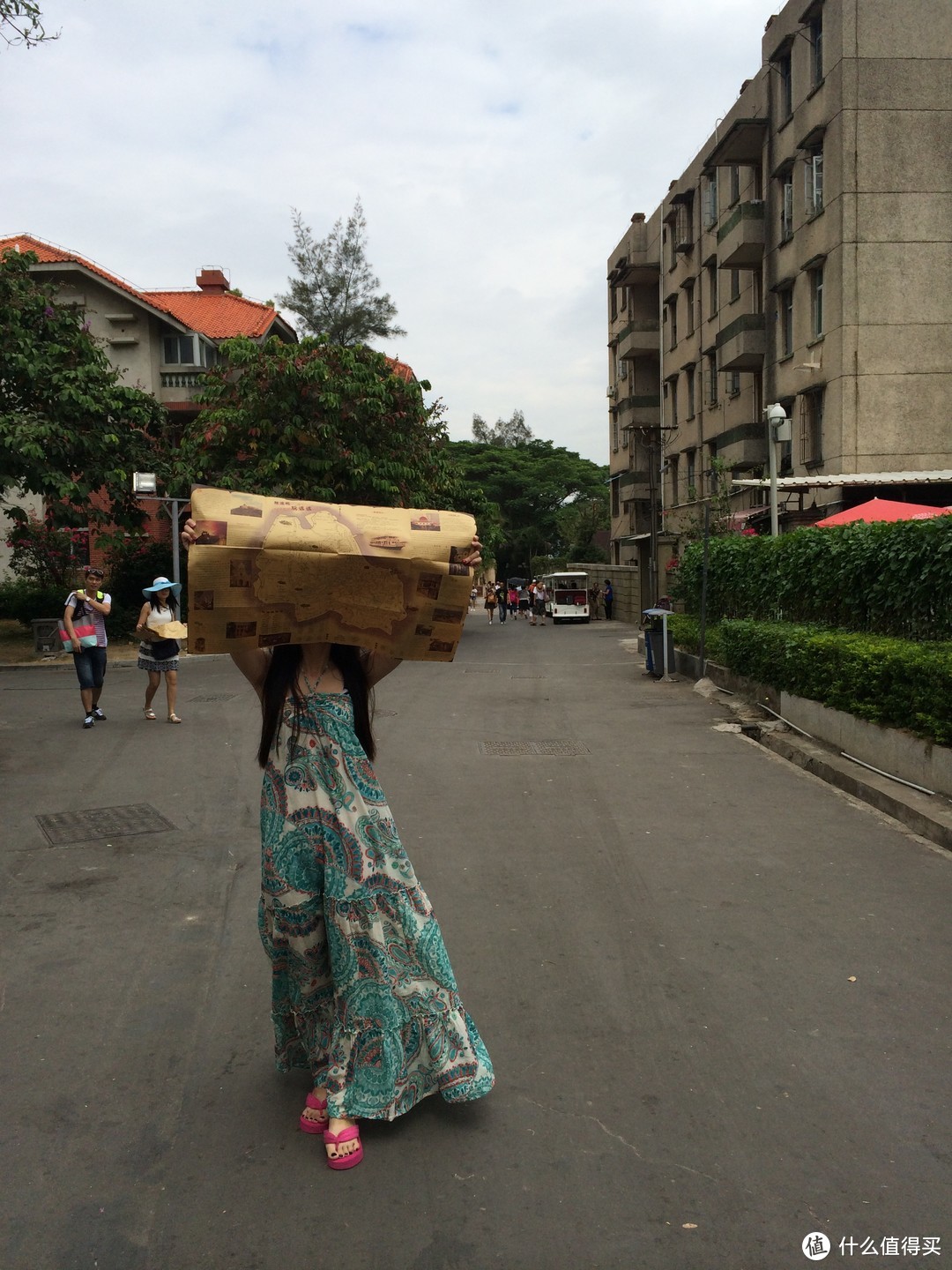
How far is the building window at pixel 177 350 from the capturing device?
3491cm

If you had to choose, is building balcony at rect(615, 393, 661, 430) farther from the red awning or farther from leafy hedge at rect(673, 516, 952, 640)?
leafy hedge at rect(673, 516, 952, 640)

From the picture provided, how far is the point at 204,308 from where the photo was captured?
41031 mm

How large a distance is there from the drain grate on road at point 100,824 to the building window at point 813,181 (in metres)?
24.9

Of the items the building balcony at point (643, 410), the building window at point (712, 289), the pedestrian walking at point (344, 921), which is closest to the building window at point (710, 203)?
the building window at point (712, 289)

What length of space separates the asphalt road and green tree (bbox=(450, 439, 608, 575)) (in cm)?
6273

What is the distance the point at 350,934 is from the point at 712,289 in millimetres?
36439

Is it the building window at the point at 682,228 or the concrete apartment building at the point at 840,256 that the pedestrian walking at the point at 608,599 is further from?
the building window at the point at 682,228

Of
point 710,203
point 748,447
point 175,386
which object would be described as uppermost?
point 710,203

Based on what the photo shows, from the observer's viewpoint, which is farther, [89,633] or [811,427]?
[811,427]

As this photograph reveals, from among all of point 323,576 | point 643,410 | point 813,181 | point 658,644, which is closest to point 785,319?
point 813,181

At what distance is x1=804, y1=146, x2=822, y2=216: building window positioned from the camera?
26969mm

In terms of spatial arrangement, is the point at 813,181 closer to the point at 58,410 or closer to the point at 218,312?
the point at 58,410

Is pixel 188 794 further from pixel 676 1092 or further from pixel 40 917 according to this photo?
pixel 676 1092

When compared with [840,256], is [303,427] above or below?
below
